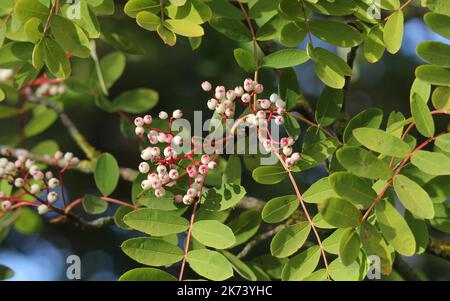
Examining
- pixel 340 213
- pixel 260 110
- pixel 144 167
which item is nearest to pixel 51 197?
pixel 144 167

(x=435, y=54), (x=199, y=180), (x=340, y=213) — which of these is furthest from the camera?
(x=199, y=180)

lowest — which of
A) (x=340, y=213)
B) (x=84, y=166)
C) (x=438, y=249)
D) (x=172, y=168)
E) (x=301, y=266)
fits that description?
(x=84, y=166)

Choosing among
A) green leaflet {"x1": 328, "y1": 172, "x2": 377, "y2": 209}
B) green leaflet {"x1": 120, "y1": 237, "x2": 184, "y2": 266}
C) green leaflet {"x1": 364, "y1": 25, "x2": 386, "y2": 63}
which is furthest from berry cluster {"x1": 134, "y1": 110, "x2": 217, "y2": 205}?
A: green leaflet {"x1": 364, "y1": 25, "x2": 386, "y2": 63}

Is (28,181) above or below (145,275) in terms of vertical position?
below

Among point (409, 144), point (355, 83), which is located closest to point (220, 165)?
point (409, 144)

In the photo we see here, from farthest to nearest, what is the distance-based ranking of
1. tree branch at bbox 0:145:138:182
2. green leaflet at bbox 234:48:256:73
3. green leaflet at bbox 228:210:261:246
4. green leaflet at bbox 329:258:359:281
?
tree branch at bbox 0:145:138:182 < green leaflet at bbox 228:210:261:246 < green leaflet at bbox 234:48:256:73 < green leaflet at bbox 329:258:359:281

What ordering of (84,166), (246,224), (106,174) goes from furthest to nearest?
(84,166) → (106,174) → (246,224)

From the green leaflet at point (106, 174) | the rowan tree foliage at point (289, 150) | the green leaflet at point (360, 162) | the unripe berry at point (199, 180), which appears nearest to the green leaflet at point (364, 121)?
the rowan tree foliage at point (289, 150)

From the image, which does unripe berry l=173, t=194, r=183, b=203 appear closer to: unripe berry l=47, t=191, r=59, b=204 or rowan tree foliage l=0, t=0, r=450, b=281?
rowan tree foliage l=0, t=0, r=450, b=281

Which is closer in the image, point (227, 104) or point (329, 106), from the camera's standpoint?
point (227, 104)

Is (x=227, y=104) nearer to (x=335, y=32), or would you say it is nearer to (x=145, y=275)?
(x=335, y=32)

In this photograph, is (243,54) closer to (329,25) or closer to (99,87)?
(329,25)

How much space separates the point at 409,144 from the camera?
4.76 ft
